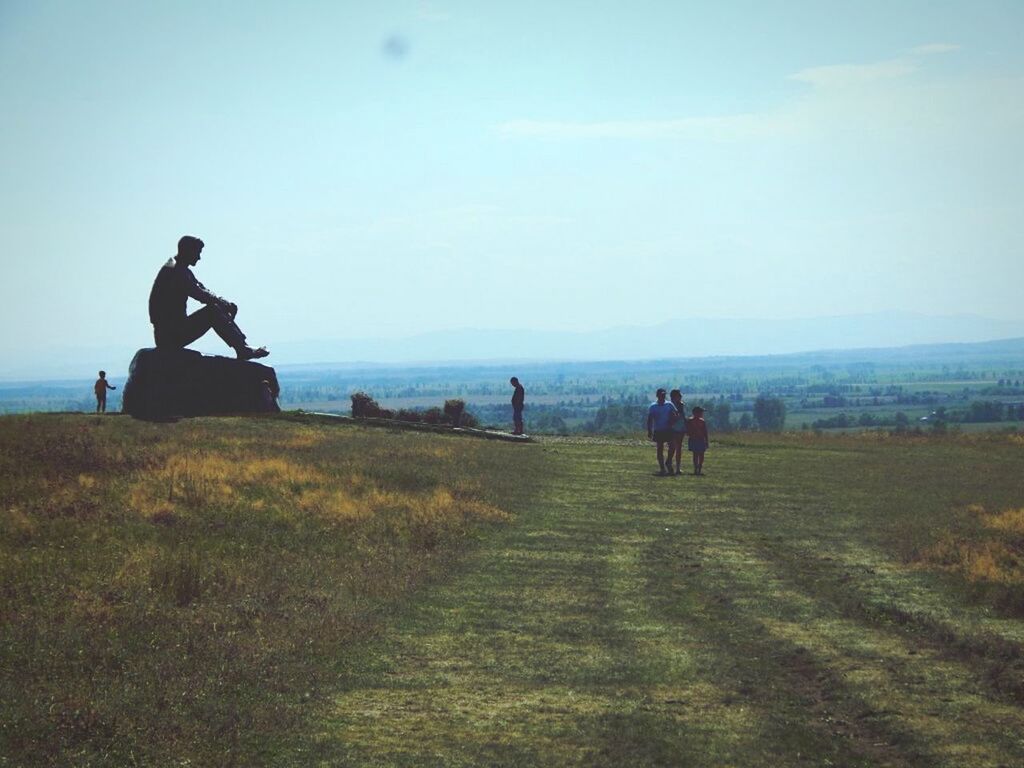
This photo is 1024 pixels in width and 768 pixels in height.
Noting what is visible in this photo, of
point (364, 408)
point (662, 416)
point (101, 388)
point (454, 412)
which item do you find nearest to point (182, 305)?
point (101, 388)

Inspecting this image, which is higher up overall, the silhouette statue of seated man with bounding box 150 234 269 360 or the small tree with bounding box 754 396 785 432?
the silhouette statue of seated man with bounding box 150 234 269 360

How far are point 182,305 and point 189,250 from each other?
194cm

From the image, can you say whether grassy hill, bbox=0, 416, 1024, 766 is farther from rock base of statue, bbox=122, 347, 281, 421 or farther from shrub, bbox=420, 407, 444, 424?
shrub, bbox=420, 407, 444, 424

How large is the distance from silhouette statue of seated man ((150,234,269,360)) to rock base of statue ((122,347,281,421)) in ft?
1.90

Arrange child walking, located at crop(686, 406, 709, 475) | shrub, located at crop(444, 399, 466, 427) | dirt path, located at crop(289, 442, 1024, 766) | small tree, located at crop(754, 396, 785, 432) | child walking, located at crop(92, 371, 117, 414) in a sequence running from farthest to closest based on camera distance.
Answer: small tree, located at crop(754, 396, 785, 432) → shrub, located at crop(444, 399, 466, 427) → child walking, located at crop(92, 371, 117, 414) → child walking, located at crop(686, 406, 709, 475) → dirt path, located at crop(289, 442, 1024, 766)

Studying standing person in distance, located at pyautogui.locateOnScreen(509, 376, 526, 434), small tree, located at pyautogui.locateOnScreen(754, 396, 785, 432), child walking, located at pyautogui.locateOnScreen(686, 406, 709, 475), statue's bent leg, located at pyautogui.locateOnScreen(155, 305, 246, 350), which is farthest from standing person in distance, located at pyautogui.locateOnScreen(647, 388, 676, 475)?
small tree, located at pyautogui.locateOnScreen(754, 396, 785, 432)

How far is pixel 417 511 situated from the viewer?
21719mm

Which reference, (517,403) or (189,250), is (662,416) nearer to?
(517,403)

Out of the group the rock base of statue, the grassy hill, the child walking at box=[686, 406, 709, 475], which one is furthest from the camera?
the rock base of statue

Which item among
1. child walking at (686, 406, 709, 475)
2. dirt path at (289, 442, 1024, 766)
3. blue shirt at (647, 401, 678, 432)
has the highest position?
blue shirt at (647, 401, 678, 432)

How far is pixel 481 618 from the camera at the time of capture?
46.5 ft

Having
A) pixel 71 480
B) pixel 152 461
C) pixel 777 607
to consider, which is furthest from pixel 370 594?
pixel 152 461

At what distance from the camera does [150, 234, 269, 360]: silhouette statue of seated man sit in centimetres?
3769

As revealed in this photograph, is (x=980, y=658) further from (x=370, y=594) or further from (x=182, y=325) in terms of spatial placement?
(x=182, y=325)
